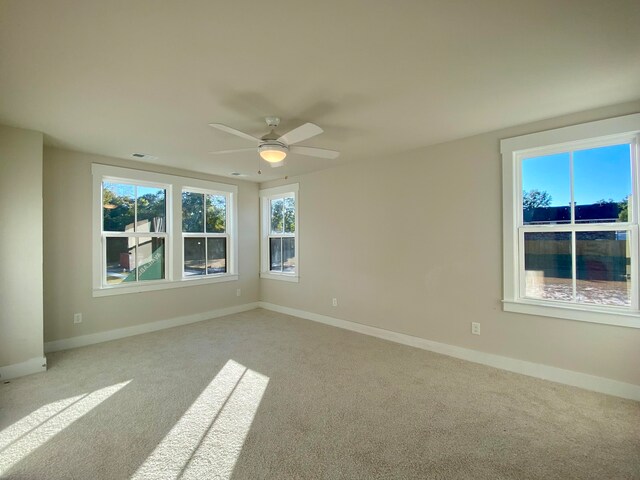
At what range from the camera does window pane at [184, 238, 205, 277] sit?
16.3 ft

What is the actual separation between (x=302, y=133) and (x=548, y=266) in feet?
8.90

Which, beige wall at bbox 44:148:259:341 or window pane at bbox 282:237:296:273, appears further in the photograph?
window pane at bbox 282:237:296:273

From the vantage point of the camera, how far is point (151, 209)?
4.58 meters

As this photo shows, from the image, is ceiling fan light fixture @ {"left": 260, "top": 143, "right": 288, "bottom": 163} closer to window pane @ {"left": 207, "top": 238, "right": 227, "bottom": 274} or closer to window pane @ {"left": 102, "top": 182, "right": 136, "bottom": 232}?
window pane @ {"left": 102, "top": 182, "right": 136, "bottom": 232}

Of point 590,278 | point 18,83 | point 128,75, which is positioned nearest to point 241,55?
point 128,75

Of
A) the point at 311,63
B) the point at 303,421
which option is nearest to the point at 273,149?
the point at 311,63

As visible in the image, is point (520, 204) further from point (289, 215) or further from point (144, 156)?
point (144, 156)

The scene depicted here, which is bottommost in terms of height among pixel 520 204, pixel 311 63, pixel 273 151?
pixel 520 204

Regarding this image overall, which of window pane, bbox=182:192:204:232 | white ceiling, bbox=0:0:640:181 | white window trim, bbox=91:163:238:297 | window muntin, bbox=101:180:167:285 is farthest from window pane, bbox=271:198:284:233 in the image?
white ceiling, bbox=0:0:640:181

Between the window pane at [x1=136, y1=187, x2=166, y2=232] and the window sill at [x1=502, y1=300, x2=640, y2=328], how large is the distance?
4682 millimetres

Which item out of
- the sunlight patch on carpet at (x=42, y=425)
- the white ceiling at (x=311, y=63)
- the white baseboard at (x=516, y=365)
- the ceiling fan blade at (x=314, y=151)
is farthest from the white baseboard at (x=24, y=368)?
the white baseboard at (x=516, y=365)

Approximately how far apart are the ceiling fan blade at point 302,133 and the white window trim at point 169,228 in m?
2.82

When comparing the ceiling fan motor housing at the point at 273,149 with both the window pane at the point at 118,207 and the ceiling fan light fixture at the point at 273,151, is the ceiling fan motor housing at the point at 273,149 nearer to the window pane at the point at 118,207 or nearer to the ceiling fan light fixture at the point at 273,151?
the ceiling fan light fixture at the point at 273,151

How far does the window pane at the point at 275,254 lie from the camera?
18.9ft
